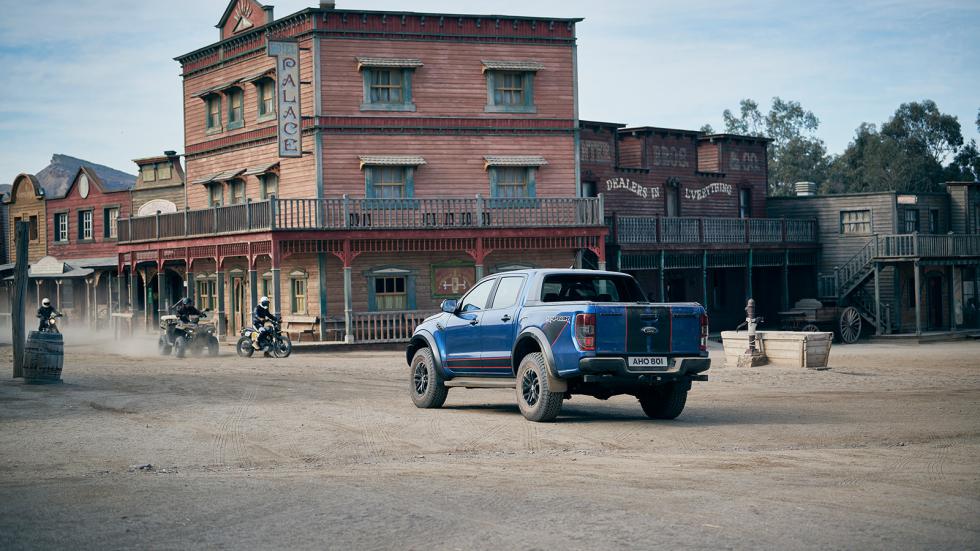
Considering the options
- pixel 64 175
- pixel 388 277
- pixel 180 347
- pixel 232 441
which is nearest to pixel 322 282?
pixel 388 277

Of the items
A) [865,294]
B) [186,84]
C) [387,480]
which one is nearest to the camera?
[387,480]

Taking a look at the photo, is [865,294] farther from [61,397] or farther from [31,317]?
[31,317]

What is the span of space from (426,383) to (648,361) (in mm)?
3704

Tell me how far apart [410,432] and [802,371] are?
12.3 metres

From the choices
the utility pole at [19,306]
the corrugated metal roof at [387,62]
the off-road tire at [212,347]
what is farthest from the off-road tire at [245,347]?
the corrugated metal roof at [387,62]

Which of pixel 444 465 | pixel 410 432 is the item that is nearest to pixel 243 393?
pixel 410 432

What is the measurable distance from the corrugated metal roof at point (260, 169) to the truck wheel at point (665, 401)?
23.5m

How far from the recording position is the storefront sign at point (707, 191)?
147 ft

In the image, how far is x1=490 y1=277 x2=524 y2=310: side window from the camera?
14141 mm

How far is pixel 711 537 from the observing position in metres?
7.13

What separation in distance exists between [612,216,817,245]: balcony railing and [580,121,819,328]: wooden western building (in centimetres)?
4

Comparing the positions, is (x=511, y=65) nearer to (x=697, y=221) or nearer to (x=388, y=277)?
(x=388, y=277)

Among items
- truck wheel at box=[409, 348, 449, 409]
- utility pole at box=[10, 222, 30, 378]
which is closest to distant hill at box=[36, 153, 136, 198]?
utility pole at box=[10, 222, 30, 378]

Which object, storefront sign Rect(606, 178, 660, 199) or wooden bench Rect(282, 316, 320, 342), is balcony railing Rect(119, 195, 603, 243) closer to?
wooden bench Rect(282, 316, 320, 342)
